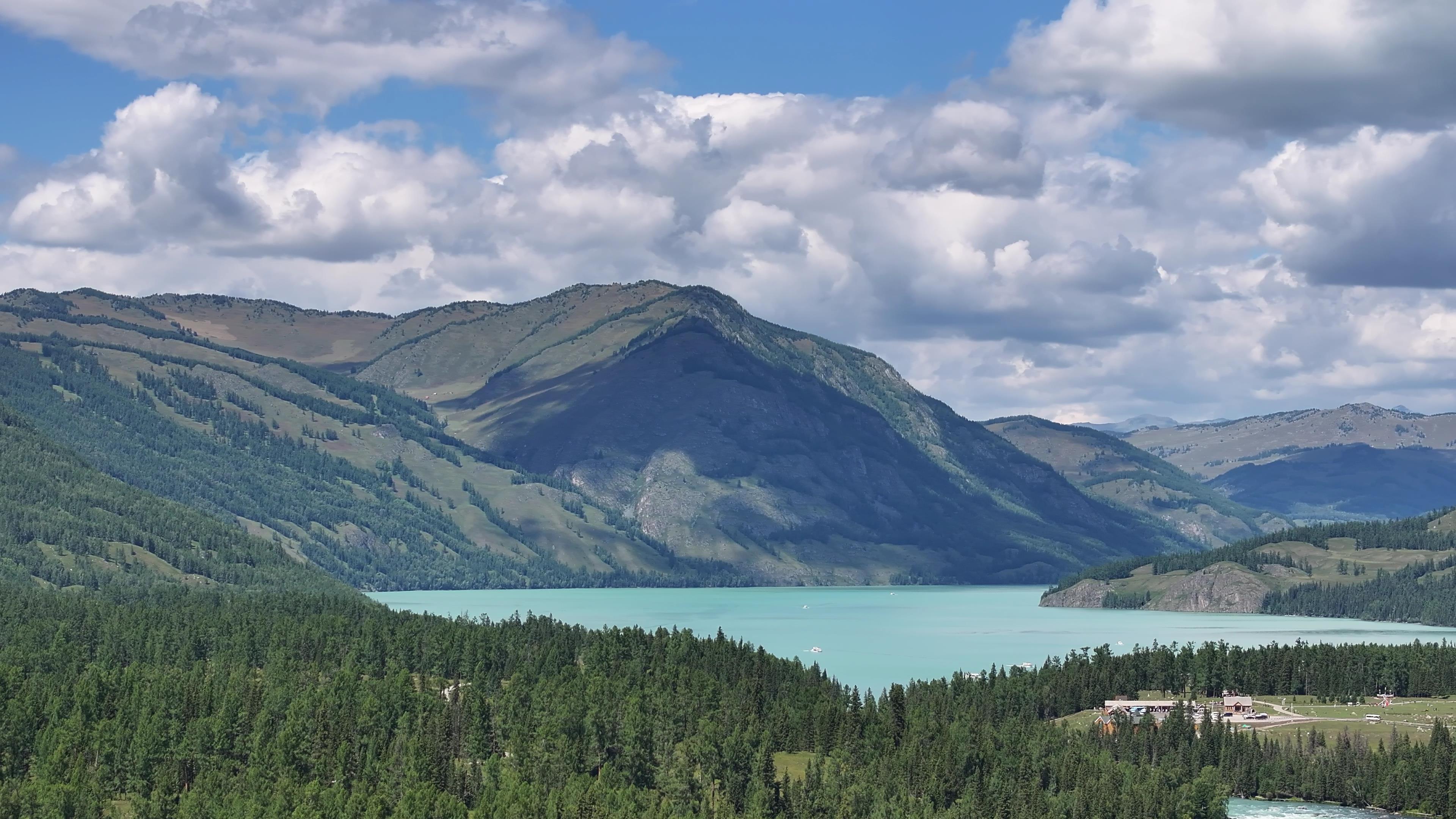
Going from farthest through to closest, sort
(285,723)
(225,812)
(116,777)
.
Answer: (285,723)
(116,777)
(225,812)

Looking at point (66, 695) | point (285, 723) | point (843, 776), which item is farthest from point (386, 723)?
point (843, 776)

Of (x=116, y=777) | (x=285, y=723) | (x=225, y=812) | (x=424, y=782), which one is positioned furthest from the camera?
(x=285, y=723)

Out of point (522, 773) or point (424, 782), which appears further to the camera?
point (522, 773)

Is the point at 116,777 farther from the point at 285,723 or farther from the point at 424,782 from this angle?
the point at 424,782

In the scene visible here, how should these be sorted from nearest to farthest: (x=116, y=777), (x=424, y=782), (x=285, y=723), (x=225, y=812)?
(x=225, y=812), (x=424, y=782), (x=116, y=777), (x=285, y=723)

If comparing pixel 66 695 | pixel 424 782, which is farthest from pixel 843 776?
pixel 66 695

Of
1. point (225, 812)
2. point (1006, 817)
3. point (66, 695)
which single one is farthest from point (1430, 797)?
point (66, 695)

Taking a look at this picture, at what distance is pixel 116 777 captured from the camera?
174 meters

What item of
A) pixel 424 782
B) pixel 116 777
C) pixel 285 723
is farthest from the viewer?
pixel 285 723

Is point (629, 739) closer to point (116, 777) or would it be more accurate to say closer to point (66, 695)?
point (116, 777)

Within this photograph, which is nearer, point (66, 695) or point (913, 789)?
point (913, 789)

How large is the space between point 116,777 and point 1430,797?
145m

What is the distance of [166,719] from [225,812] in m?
40.3

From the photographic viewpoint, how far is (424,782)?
160125mm
